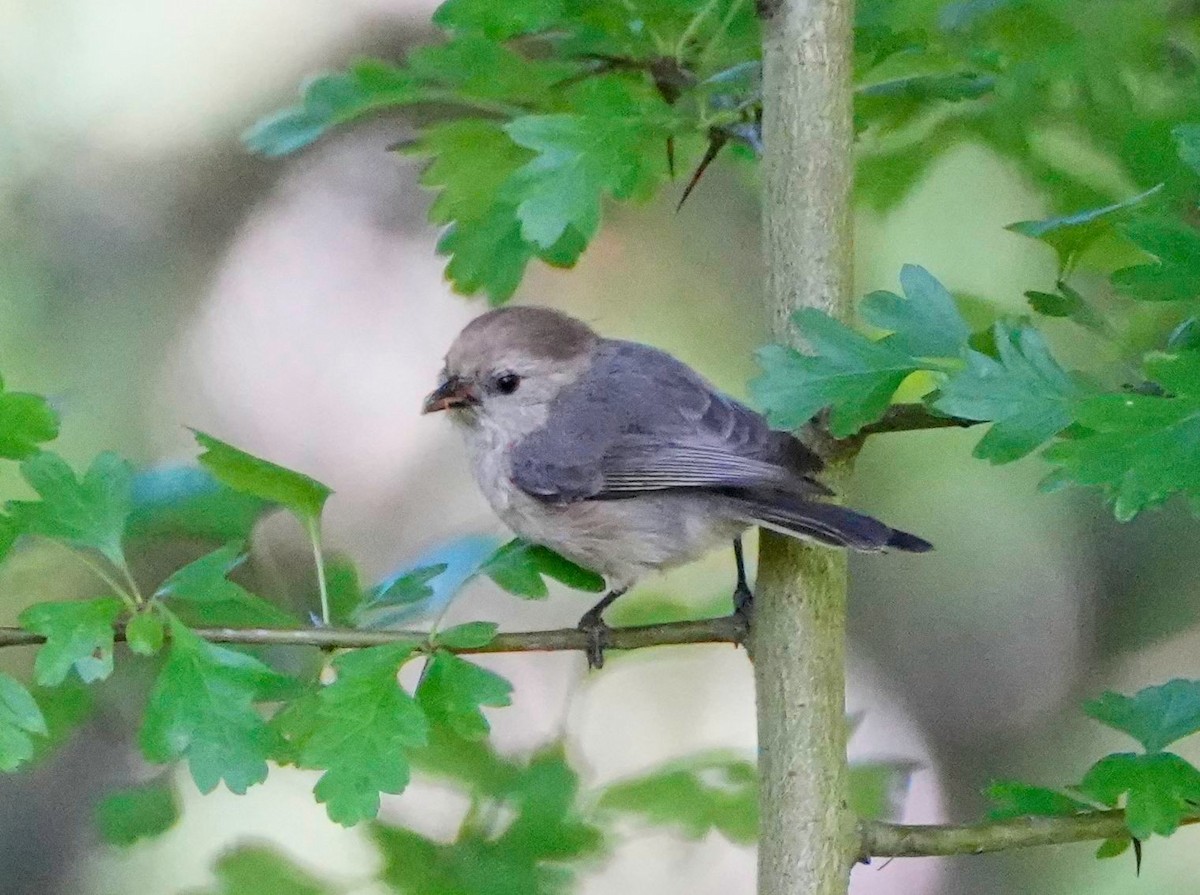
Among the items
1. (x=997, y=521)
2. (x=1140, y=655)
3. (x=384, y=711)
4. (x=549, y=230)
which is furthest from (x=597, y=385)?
(x=1140, y=655)

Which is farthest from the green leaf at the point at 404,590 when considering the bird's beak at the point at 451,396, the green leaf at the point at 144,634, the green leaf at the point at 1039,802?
the green leaf at the point at 1039,802

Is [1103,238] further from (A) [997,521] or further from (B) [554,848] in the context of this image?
(B) [554,848]

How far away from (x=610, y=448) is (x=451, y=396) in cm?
16

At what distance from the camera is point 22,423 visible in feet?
2.05

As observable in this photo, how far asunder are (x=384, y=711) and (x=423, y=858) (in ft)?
1.75

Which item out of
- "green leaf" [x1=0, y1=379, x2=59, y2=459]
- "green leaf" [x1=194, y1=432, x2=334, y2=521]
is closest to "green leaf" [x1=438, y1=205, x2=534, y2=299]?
"green leaf" [x1=194, y1=432, x2=334, y2=521]

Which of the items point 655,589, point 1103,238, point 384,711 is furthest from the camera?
point 655,589

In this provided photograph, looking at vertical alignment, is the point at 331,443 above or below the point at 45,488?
above

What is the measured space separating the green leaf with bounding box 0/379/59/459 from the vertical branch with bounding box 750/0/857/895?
426 mm

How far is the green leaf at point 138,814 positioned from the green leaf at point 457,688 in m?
0.70

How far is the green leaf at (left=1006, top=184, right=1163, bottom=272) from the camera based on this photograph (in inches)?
A: 26.5

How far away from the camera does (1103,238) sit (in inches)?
35.3

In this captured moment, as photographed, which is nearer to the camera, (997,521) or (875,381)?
(875,381)

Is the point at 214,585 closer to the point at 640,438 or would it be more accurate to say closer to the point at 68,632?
the point at 68,632
